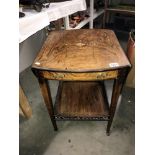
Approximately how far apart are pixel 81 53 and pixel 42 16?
0.42 meters

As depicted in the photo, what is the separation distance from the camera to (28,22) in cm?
111

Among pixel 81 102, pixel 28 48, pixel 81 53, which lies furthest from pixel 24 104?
pixel 28 48

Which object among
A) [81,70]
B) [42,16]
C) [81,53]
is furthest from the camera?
[42,16]

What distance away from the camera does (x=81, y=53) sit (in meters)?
1.02

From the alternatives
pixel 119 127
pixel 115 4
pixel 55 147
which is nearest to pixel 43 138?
pixel 55 147

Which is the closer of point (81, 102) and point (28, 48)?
point (81, 102)

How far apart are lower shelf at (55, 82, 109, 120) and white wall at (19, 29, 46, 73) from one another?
1.94ft

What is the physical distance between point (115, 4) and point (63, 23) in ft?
3.62

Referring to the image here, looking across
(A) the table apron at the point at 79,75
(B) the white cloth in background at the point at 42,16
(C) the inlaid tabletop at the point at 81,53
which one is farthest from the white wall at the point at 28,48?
(A) the table apron at the point at 79,75

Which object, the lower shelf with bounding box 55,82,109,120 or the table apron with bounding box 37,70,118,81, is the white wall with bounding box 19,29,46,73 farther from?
the table apron with bounding box 37,70,118,81

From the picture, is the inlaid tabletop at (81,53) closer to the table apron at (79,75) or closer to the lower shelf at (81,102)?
the table apron at (79,75)

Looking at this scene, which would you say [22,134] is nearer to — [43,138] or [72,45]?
[43,138]

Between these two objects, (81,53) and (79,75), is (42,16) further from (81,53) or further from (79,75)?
(79,75)
